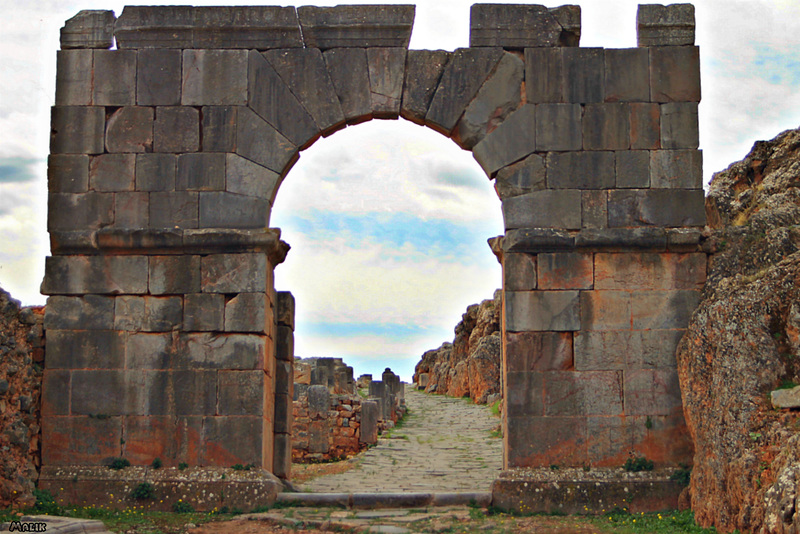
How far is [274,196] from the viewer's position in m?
11.1

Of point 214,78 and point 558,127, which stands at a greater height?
point 214,78

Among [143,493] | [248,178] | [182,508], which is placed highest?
[248,178]

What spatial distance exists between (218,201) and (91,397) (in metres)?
2.68

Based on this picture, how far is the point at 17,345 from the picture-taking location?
33.7 feet

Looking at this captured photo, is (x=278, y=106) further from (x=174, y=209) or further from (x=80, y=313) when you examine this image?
(x=80, y=313)

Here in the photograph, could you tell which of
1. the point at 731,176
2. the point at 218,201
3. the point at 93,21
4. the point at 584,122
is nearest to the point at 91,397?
the point at 218,201

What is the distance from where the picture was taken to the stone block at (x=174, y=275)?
10656mm

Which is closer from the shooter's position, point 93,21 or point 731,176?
point 93,21

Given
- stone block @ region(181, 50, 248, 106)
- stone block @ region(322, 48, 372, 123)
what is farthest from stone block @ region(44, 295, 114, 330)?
stone block @ region(322, 48, 372, 123)

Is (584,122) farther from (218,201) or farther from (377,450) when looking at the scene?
(377,450)

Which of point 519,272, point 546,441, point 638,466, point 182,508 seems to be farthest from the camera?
point 519,272

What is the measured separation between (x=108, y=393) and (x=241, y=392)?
1549 mm

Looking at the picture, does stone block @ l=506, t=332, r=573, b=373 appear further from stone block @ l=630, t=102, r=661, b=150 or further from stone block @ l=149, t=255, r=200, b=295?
stone block @ l=149, t=255, r=200, b=295

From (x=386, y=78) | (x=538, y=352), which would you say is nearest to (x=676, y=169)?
(x=538, y=352)
